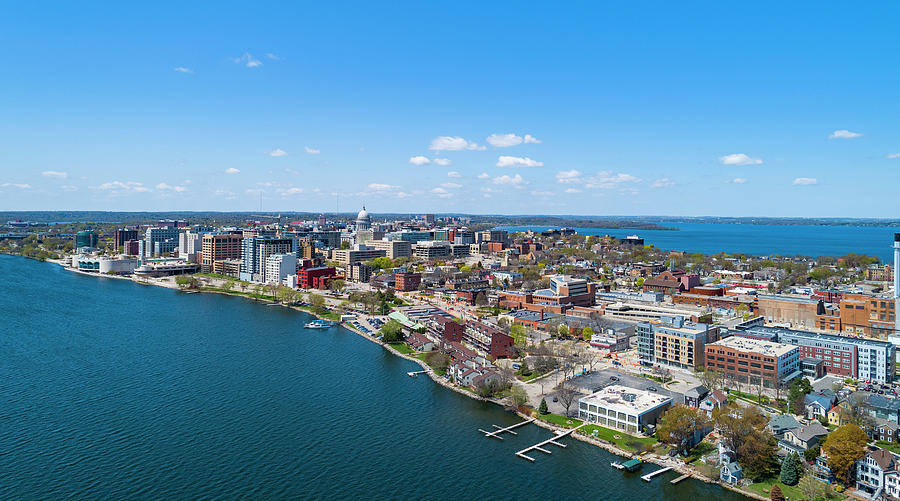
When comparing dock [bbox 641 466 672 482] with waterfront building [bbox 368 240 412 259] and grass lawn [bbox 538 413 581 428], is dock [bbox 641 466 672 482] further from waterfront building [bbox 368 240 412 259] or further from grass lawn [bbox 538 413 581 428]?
waterfront building [bbox 368 240 412 259]

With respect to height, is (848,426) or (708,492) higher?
(848,426)

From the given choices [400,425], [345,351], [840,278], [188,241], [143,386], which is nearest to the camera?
[400,425]

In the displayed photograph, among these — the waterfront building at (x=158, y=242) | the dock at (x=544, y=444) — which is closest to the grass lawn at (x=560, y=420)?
Answer: the dock at (x=544, y=444)

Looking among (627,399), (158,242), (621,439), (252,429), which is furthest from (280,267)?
(621,439)

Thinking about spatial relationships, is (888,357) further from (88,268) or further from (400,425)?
(88,268)

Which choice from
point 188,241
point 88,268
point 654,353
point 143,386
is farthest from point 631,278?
point 88,268

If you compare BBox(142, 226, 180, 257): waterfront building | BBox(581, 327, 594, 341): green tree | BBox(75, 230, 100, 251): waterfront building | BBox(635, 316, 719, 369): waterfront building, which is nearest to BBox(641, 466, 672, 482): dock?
BBox(635, 316, 719, 369): waterfront building
